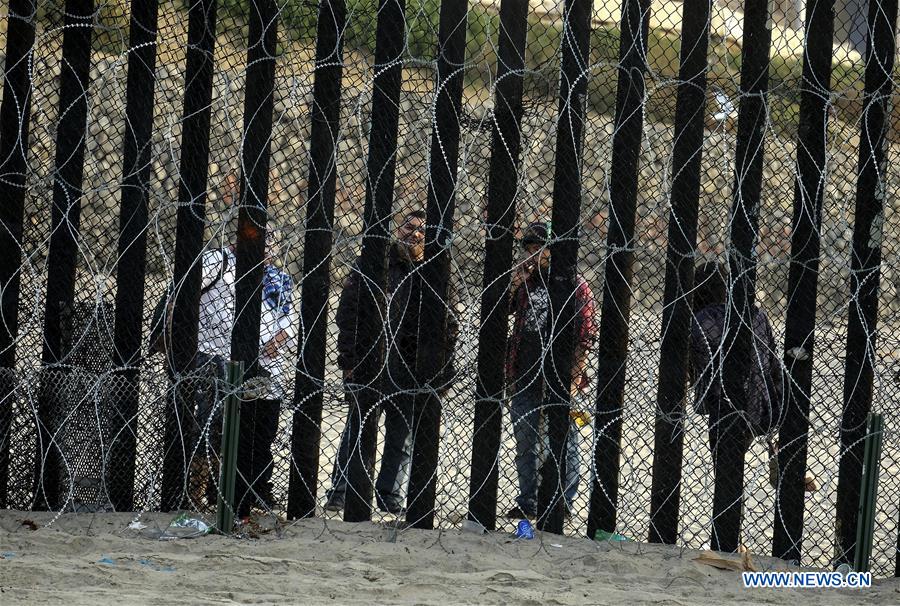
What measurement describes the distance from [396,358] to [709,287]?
55.8 inches

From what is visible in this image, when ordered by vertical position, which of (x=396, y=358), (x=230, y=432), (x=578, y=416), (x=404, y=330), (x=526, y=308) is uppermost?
(x=526, y=308)

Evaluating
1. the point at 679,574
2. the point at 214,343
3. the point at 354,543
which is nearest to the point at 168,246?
the point at 214,343

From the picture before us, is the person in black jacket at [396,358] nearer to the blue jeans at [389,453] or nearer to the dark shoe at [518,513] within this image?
the blue jeans at [389,453]

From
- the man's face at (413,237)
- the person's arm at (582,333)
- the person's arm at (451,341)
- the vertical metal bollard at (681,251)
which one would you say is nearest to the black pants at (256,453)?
the person's arm at (451,341)

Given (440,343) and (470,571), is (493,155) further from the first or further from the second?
(470,571)

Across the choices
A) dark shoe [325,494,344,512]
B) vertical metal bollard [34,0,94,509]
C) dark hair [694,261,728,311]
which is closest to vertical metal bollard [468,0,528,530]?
dark shoe [325,494,344,512]

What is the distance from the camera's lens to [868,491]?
454cm

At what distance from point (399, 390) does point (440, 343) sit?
0.88 ft

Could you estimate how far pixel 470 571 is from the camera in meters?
4.46

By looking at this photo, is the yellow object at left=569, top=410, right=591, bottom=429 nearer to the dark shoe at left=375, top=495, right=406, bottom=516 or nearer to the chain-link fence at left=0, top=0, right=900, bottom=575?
the chain-link fence at left=0, top=0, right=900, bottom=575

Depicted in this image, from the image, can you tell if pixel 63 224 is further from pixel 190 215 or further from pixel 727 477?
pixel 727 477

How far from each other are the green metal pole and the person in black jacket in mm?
1730

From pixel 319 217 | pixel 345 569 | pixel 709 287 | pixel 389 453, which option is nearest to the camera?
pixel 345 569

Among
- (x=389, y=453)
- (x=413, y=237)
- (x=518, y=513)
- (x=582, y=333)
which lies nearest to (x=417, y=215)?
(x=413, y=237)
